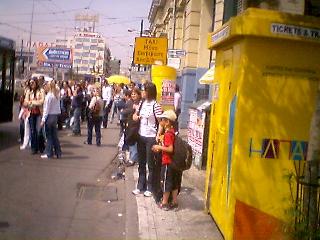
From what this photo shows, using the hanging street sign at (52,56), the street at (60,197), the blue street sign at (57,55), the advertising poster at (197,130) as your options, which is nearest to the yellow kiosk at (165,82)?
the street at (60,197)

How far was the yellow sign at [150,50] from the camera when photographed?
18469 millimetres

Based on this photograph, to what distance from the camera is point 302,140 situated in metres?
5.32

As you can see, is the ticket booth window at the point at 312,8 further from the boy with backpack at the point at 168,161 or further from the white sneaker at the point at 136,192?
the white sneaker at the point at 136,192

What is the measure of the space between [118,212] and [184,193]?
151 cm

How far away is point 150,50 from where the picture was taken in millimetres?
18719

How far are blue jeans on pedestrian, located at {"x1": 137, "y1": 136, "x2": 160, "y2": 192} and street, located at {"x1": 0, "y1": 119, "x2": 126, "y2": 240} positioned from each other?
1.42 ft

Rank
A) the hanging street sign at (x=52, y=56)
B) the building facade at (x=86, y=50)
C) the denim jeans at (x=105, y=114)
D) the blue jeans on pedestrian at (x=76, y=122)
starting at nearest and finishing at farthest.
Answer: the blue jeans on pedestrian at (x=76, y=122), the denim jeans at (x=105, y=114), the hanging street sign at (x=52, y=56), the building facade at (x=86, y=50)

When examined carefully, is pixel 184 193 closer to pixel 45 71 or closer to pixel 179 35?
pixel 179 35

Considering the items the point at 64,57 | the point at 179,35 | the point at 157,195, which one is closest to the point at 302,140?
the point at 157,195

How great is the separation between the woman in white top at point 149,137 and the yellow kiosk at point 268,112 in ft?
8.46

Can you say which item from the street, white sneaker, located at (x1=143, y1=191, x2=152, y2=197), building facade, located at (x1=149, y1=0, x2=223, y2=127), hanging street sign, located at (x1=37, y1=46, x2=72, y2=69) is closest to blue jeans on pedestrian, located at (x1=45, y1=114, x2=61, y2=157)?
the street

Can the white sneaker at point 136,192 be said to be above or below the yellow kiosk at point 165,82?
below

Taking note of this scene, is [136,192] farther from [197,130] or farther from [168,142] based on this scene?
[197,130]

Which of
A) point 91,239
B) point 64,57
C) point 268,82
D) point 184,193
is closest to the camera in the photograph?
point 268,82
